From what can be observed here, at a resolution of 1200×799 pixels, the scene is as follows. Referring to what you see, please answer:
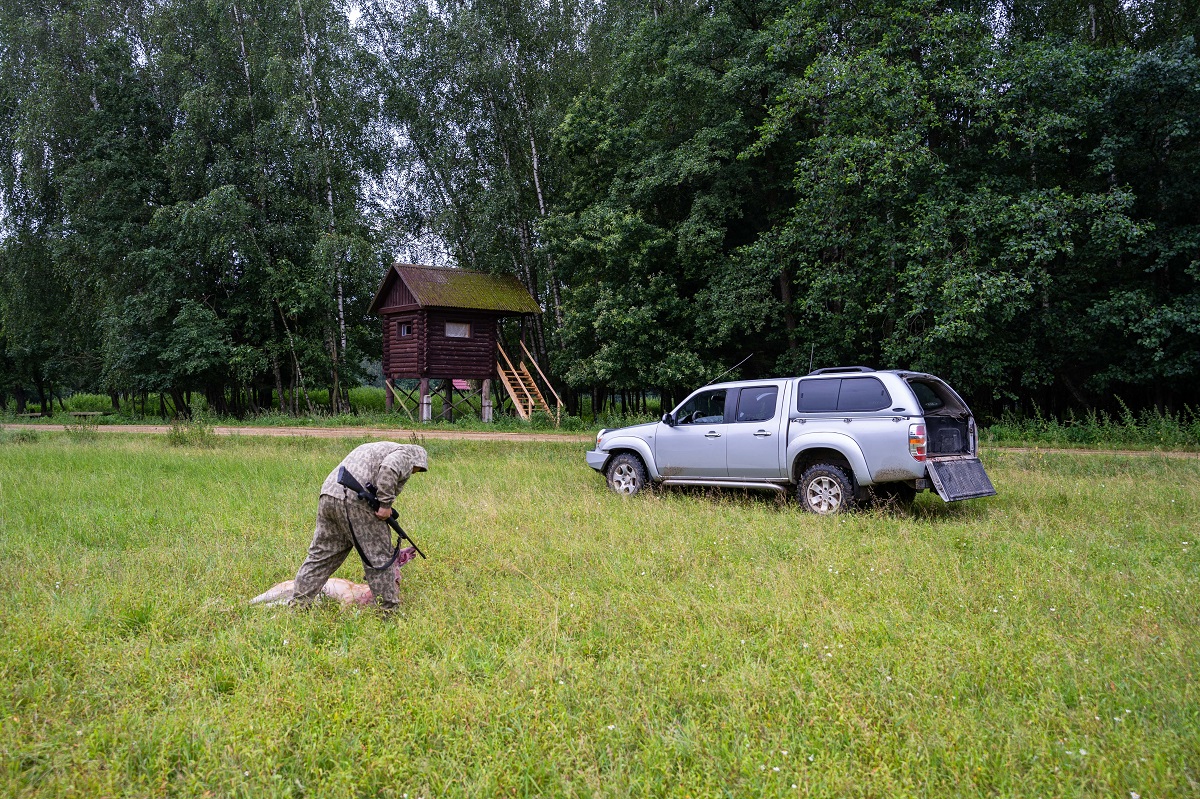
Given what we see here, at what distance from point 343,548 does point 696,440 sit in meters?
6.04

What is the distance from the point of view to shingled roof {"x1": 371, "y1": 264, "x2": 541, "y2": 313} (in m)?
28.1

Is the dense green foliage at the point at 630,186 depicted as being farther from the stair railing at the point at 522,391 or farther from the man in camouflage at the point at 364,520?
the man in camouflage at the point at 364,520

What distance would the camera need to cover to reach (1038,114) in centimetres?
1823

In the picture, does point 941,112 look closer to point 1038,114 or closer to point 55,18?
point 1038,114

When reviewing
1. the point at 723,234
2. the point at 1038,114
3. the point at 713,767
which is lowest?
the point at 713,767

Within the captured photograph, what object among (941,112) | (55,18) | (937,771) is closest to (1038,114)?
(941,112)

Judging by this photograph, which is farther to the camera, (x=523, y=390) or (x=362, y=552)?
(x=523, y=390)

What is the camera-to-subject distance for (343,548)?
567cm

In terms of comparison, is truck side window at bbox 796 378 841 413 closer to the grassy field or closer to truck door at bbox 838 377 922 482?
truck door at bbox 838 377 922 482

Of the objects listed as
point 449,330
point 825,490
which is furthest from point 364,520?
point 449,330

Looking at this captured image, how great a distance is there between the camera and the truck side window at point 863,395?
29.5ft

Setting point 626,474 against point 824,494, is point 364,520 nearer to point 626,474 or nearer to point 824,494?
point 824,494

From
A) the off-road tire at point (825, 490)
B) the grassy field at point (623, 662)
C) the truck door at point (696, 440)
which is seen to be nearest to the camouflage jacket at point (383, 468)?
the grassy field at point (623, 662)

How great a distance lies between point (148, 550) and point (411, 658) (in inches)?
170
